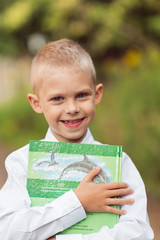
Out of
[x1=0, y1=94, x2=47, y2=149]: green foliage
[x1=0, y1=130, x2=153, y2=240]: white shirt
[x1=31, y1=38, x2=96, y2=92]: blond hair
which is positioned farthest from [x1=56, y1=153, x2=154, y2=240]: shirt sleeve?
[x1=0, y1=94, x2=47, y2=149]: green foliage

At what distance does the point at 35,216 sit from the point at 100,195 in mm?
331

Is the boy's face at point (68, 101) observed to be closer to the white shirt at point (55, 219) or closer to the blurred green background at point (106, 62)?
the white shirt at point (55, 219)

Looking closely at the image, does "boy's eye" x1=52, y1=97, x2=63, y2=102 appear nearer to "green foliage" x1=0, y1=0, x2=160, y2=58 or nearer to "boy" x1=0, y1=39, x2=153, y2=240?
"boy" x1=0, y1=39, x2=153, y2=240

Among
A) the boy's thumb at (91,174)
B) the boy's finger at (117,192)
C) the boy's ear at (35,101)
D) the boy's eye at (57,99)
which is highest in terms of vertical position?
the boy's ear at (35,101)

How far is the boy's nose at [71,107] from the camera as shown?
195 centimetres

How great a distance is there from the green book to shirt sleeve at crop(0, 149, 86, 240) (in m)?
0.05

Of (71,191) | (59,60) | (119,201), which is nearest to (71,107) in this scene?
(59,60)

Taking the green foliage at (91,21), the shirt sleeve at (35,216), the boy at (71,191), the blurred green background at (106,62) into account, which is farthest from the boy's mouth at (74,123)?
the green foliage at (91,21)

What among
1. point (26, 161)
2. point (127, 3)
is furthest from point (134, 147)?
point (127, 3)

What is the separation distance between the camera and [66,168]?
1.89m

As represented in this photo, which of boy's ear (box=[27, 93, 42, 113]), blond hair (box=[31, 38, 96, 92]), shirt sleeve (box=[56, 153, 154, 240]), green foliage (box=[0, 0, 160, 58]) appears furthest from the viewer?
green foliage (box=[0, 0, 160, 58])

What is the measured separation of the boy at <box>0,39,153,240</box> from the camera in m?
1.80

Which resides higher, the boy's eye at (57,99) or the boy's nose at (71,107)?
the boy's eye at (57,99)

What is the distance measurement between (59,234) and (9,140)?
7078 mm
